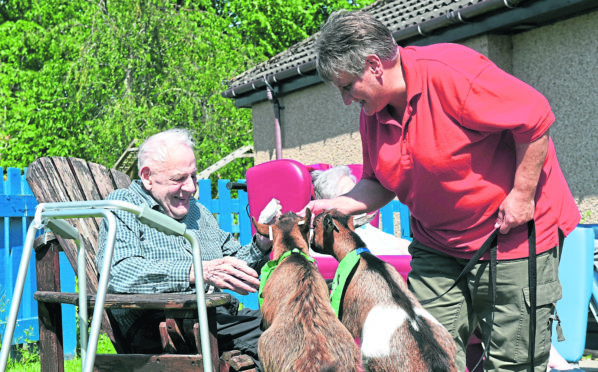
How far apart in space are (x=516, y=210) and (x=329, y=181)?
2005 mm

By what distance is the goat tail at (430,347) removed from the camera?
2557 mm

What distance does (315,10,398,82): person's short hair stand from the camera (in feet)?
8.38

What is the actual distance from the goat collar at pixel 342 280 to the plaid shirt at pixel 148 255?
73 cm

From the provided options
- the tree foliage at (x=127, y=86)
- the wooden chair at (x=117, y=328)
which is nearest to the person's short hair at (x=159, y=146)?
the wooden chair at (x=117, y=328)

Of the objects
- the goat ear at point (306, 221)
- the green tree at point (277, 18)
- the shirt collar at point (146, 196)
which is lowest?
the goat ear at point (306, 221)

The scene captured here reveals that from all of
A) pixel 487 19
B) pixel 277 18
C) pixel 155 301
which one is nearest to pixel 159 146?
pixel 155 301

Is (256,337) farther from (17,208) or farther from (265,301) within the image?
(17,208)

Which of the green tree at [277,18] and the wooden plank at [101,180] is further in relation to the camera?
the green tree at [277,18]

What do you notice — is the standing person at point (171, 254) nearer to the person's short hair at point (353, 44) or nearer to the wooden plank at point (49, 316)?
the wooden plank at point (49, 316)

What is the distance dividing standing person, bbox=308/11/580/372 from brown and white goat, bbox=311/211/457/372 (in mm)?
209

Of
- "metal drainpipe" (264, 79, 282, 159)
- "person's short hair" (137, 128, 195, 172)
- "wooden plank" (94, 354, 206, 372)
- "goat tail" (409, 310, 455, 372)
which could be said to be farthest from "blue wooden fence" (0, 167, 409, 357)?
"metal drainpipe" (264, 79, 282, 159)

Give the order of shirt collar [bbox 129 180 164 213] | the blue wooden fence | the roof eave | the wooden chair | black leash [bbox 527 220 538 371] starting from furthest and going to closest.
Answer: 1. the roof eave
2. the blue wooden fence
3. shirt collar [bbox 129 180 164 213]
4. the wooden chair
5. black leash [bbox 527 220 538 371]

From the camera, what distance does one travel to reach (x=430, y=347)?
8.50 feet

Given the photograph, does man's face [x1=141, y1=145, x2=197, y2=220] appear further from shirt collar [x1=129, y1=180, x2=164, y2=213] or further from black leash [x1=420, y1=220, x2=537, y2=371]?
black leash [x1=420, y1=220, x2=537, y2=371]
